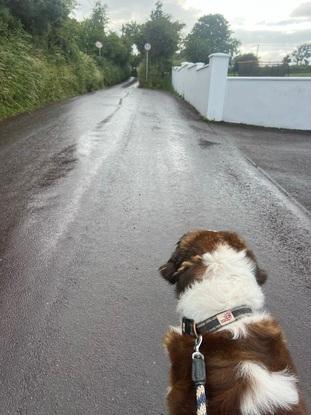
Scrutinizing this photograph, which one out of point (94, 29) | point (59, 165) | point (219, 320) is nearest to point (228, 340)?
point (219, 320)

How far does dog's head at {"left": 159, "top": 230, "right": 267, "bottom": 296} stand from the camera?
2025 mm

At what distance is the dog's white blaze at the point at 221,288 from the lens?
187cm

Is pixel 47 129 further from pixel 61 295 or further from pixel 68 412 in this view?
pixel 68 412

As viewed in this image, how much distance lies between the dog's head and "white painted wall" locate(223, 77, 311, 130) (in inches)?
472

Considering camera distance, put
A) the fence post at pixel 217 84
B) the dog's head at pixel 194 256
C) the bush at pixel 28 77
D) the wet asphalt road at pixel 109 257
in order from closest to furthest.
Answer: the dog's head at pixel 194 256, the wet asphalt road at pixel 109 257, the fence post at pixel 217 84, the bush at pixel 28 77

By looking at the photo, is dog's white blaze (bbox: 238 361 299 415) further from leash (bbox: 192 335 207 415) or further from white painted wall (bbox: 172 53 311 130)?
white painted wall (bbox: 172 53 311 130)

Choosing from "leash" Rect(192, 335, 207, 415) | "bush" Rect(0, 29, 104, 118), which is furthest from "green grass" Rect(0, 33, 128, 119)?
"leash" Rect(192, 335, 207, 415)

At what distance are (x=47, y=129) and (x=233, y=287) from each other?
1081 cm

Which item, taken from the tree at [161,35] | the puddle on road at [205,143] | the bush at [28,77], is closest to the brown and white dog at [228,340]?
the puddle on road at [205,143]

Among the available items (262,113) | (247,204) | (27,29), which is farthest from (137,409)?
(27,29)

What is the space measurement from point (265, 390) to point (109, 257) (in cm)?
300

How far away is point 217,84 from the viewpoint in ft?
44.7

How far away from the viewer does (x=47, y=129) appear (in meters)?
11.5

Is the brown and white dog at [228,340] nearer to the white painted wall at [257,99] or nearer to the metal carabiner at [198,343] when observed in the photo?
the metal carabiner at [198,343]
